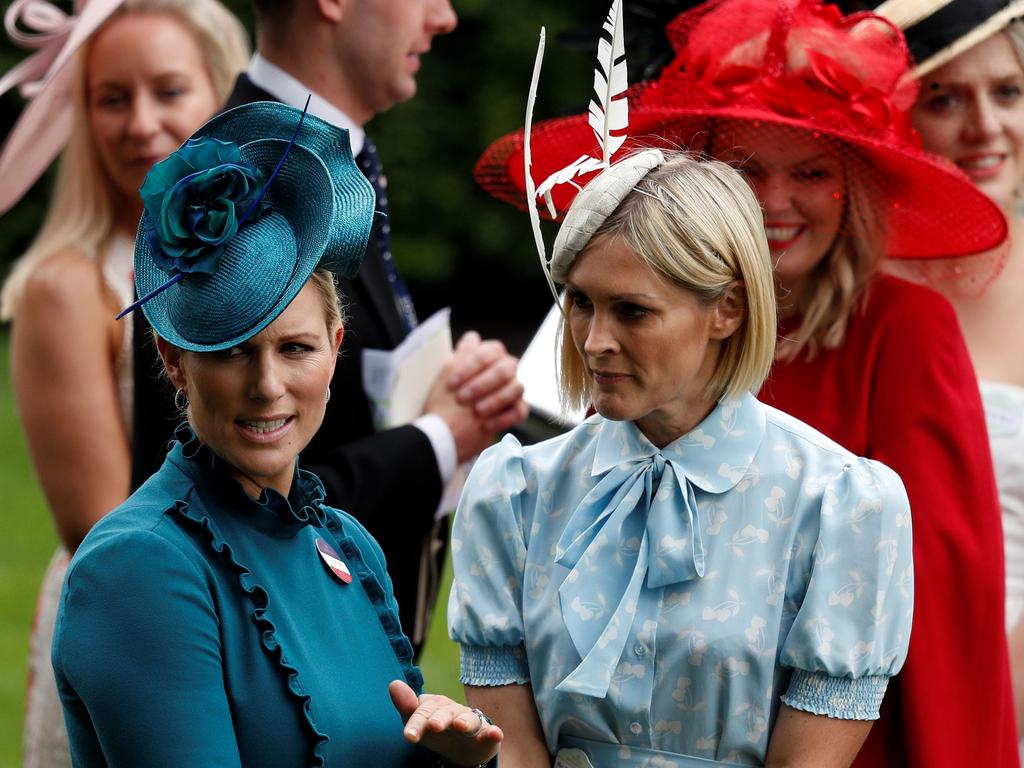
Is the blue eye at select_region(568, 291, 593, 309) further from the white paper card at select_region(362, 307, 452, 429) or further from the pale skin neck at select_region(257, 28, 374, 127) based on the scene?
the pale skin neck at select_region(257, 28, 374, 127)

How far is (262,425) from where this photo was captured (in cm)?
194

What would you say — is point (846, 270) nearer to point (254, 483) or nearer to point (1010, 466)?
point (1010, 466)

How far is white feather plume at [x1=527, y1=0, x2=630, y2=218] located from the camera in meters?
2.33

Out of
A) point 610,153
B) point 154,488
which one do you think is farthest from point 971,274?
point 154,488

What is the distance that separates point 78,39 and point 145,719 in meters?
2.45

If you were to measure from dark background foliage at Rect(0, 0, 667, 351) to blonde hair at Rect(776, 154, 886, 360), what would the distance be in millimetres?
9527

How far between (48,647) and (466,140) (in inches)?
392

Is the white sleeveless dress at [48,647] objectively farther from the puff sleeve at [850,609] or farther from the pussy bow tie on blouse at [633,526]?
the puff sleeve at [850,609]

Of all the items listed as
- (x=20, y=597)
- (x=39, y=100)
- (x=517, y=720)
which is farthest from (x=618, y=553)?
(x=20, y=597)

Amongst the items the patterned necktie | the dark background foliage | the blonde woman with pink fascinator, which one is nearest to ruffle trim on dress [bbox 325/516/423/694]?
the patterned necktie

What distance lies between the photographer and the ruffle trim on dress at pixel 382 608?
2.13 m

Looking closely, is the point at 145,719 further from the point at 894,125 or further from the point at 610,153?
the point at 894,125

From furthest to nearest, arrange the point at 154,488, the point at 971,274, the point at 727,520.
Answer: the point at 971,274 → the point at 727,520 → the point at 154,488

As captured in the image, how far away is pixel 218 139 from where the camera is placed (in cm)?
195
